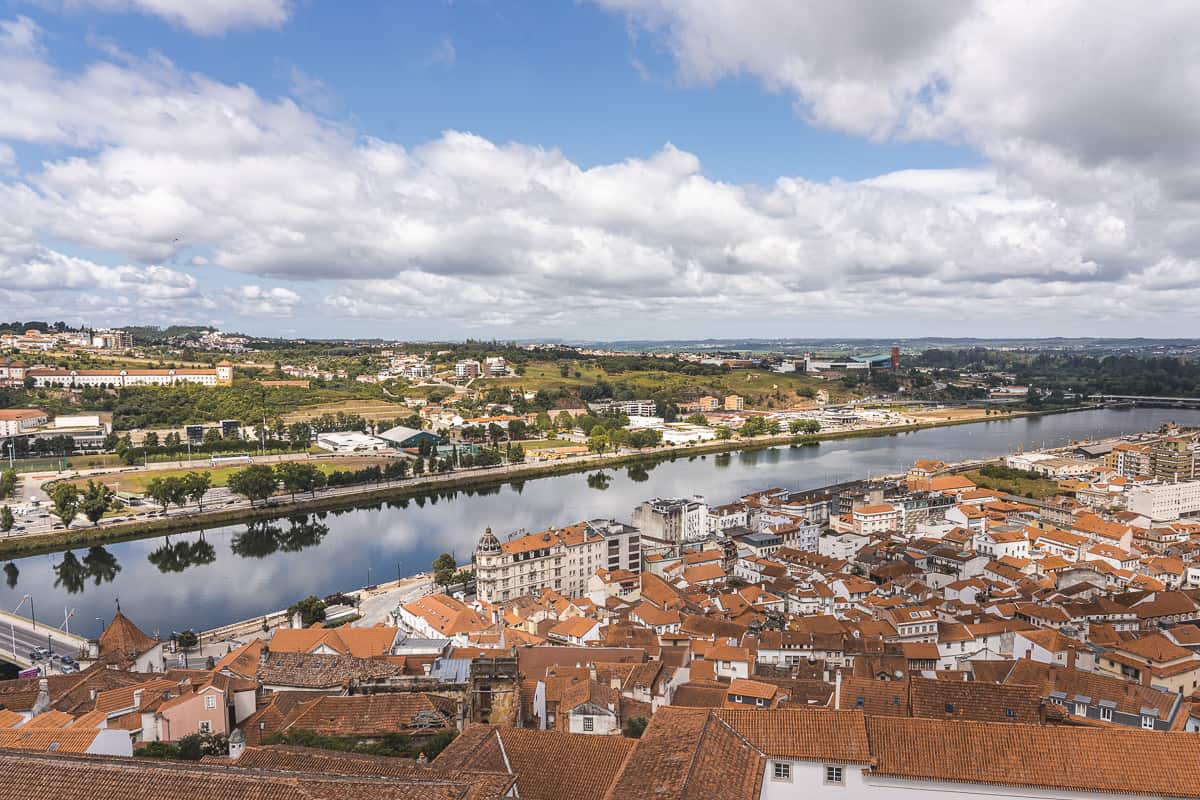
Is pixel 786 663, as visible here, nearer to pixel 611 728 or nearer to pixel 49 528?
pixel 611 728

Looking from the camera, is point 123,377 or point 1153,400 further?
point 1153,400

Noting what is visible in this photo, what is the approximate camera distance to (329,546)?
21109mm

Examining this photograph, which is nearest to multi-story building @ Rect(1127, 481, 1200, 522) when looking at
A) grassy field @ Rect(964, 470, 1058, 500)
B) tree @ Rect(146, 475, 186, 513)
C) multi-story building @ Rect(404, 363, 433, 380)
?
grassy field @ Rect(964, 470, 1058, 500)

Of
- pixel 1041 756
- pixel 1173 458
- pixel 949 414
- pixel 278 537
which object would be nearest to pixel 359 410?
pixel 278 537

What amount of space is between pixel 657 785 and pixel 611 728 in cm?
330

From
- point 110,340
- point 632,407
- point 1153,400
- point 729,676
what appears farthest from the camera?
point 110,340

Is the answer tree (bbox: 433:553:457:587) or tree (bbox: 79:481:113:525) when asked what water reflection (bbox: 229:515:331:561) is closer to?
tree (bbox: 79:481:113:525)

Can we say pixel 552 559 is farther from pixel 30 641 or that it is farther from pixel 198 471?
pixel 198 471

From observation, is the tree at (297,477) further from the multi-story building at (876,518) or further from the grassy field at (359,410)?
the multi-story building at (876,518)

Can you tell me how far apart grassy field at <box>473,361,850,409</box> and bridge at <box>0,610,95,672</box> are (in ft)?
140

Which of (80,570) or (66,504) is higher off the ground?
(66,504)

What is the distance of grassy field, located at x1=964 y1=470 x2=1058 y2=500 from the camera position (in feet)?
84.2

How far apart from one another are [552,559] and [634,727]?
9.03 metres

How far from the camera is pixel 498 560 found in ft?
48.6
